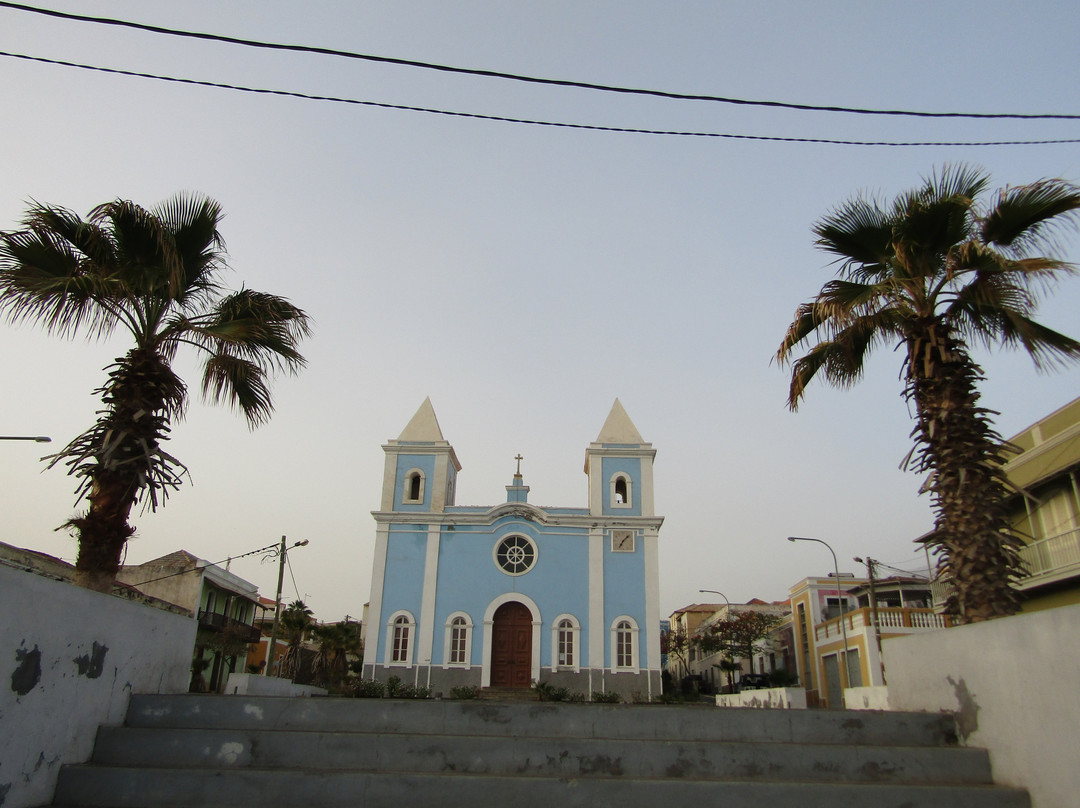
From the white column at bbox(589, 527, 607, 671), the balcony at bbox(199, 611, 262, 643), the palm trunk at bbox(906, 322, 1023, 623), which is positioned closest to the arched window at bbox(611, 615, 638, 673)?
the white column at bbox(589, 527, 607, 671)

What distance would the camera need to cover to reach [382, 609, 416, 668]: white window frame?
2656cm

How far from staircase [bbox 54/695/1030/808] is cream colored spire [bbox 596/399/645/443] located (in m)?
24.4

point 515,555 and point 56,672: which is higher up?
point 515,555

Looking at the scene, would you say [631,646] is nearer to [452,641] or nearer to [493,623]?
[493,623]

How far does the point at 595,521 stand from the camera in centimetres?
2875

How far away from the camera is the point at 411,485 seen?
29.9 meters

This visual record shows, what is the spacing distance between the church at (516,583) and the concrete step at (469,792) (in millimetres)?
21593

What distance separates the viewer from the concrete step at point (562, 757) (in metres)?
5.52

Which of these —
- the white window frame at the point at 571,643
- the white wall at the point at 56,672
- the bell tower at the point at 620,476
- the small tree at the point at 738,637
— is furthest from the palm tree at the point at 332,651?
the white wall at the point at 56,672

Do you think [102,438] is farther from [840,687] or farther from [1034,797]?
[840,687]

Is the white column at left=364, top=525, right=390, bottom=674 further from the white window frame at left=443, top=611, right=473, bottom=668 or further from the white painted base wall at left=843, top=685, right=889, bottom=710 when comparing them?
the white painted base wall at left=843, top=685, right=889, bottom=710

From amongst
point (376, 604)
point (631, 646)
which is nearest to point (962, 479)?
point (631, 646)

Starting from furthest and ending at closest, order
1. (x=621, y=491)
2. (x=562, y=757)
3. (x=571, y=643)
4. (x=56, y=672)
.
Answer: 1. (x=621, y=491)
2. (x=571, y=643)
3. (x=562, y=757)
4. (x=56, y=672)

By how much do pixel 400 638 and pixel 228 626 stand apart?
1757 cm
